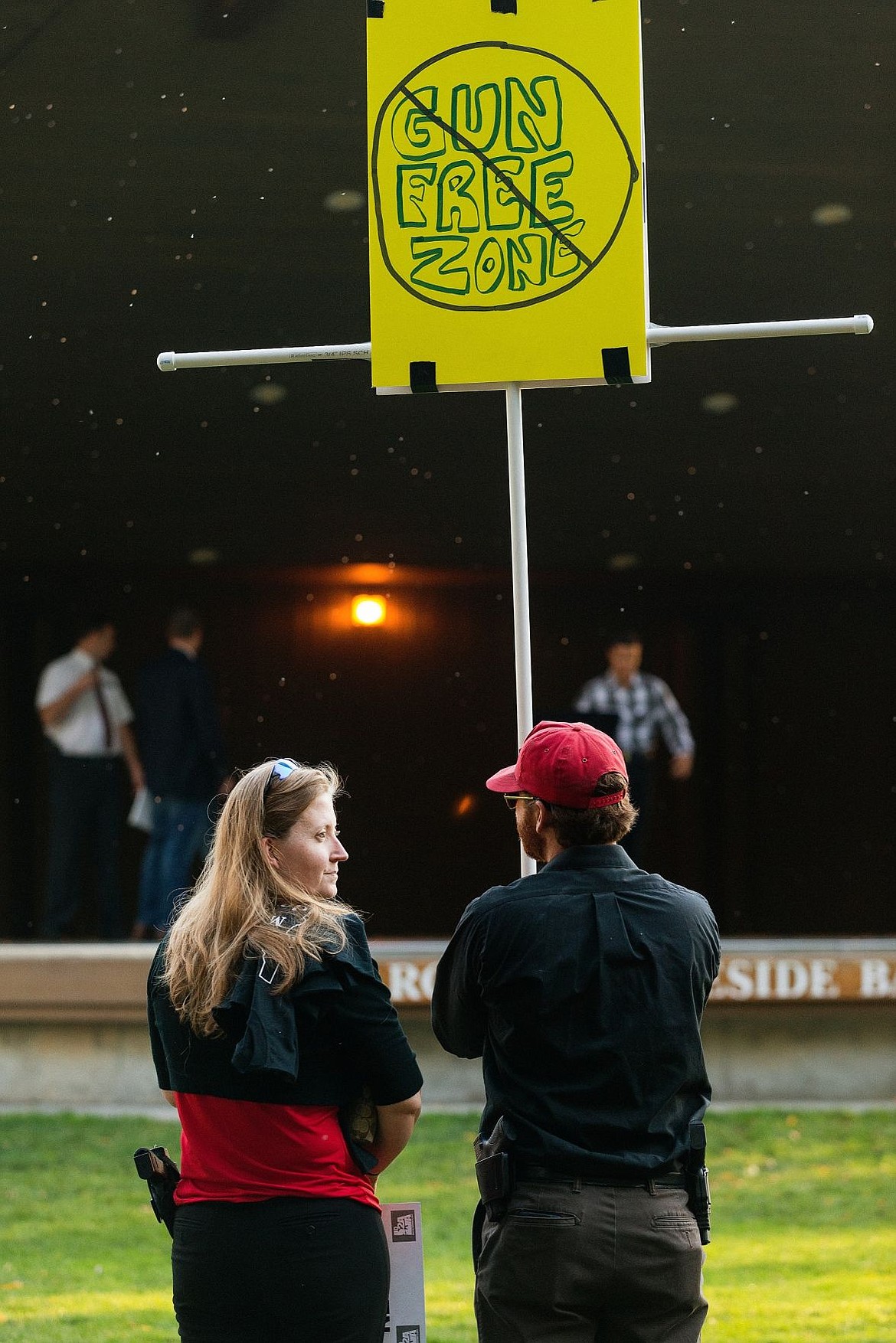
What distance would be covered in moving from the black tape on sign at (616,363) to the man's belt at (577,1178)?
53.4 inches

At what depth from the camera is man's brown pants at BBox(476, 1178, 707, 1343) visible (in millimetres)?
2072

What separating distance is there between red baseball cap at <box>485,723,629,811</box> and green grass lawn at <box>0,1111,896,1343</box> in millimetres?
2379

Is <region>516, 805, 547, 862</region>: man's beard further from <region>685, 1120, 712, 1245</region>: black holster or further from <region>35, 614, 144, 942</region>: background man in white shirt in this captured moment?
<region>35, 614, 144, 942</region>: background man in white shirt

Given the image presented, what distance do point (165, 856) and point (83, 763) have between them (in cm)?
75

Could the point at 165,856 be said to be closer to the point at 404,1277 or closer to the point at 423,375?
the point at 423,375

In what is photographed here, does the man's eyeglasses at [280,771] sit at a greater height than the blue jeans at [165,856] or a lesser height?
greater

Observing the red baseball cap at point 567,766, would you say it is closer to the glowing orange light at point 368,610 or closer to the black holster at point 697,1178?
the black holster at point 697,1178

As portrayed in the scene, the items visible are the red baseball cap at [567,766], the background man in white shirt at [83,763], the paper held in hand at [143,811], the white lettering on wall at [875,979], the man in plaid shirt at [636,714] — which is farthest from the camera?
the man in plaid shirt at [636,714]

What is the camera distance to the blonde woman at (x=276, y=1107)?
207cm

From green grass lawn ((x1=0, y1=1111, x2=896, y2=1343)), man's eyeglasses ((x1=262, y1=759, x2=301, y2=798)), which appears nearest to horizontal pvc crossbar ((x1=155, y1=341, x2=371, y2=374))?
man's eyeglasses ((x1=262, y1=759, x2=301, y2=798))

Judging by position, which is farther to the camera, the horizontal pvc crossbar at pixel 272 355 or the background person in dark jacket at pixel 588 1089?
the horizontal pvc crossbar at pixel 272 355

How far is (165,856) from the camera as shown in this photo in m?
7.72

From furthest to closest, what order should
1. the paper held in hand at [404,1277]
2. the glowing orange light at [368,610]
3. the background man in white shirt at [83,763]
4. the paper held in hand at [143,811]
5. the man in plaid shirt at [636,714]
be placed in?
→ the glowing orange light at [368,610], the man in plaid shirt at [636,714], the paper held in hand at [143,811], the background man in white shirt at [83,763], the paper held in hand at [404,1277]

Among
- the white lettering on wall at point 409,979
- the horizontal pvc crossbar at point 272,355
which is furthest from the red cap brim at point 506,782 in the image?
the white lettering on wall at point 409,979
